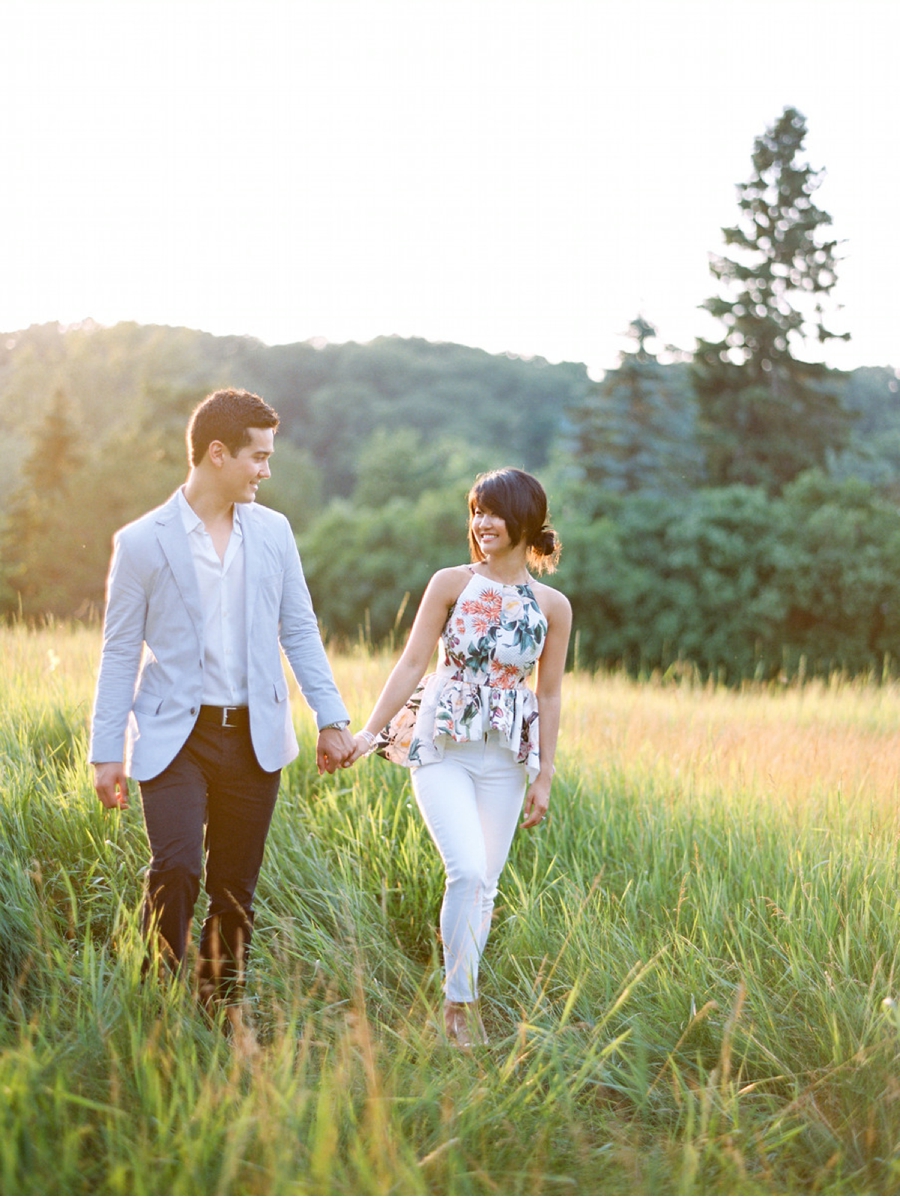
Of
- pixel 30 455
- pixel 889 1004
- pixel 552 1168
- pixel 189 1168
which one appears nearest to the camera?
pixel 189 1168

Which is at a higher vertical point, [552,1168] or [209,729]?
[209,729]

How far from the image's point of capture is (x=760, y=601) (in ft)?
94.8

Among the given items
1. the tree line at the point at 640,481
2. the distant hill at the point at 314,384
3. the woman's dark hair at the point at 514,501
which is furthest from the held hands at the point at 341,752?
the distant hill at the point at 314,384

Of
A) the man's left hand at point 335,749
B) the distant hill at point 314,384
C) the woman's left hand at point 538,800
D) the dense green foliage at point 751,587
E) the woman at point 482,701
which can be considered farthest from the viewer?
the distant hill at point 314,384

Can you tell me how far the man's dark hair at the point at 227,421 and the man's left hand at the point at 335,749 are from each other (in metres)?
1.01

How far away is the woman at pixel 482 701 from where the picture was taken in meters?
3.71

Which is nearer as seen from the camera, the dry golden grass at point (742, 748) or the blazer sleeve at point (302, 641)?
the blazer sleeve at point (302, 641)

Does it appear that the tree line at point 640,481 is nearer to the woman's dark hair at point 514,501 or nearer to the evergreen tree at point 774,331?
the evergreen tree at point 774,331

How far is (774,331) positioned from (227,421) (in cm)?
3493

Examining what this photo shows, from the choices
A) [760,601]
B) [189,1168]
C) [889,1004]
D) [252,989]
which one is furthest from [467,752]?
[760,601]

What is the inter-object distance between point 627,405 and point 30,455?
68.0 feet

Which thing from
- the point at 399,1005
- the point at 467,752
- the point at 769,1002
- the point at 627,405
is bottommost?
the point at 399,1005

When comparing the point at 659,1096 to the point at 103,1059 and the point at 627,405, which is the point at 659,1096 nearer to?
the point at 103,1059

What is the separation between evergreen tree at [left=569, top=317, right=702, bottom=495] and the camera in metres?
38.2
